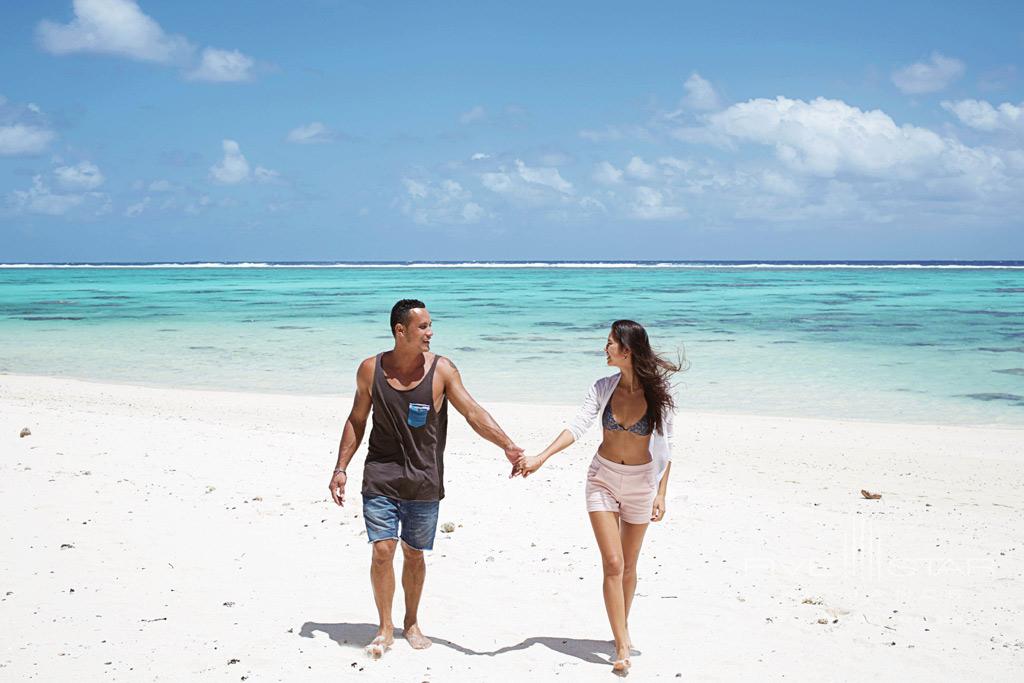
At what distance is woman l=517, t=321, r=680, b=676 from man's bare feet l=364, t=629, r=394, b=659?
3.79 ft

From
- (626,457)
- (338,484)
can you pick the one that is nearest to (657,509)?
(626,457)

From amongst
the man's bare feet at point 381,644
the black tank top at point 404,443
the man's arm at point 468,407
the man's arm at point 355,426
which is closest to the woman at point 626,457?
the man's arm at point 468,407

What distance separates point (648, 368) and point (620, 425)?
340 millimetres

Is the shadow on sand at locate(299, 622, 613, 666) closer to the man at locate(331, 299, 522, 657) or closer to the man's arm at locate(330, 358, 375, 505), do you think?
the man at locate(331, 299, 522, 657)

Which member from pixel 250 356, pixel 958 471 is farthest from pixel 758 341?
pixel 958 471

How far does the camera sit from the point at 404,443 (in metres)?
4.46

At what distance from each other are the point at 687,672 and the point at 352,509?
350 centimetres

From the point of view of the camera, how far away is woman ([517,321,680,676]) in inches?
175

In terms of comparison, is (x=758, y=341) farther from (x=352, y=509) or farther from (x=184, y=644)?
(x=184, y=644)

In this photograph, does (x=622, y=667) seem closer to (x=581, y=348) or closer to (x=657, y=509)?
(x=657, y=509)

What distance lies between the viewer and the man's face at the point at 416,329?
4418mm

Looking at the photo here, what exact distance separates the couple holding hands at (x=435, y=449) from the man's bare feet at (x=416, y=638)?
0.13m

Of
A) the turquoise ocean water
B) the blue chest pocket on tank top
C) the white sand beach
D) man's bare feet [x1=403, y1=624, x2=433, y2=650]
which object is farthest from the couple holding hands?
the turquoise ocean water

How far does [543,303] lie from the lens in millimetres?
46594
